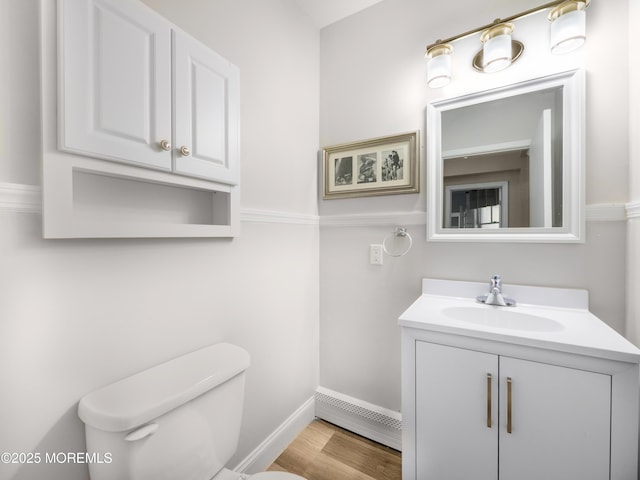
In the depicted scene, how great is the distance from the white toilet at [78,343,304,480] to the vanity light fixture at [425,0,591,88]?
1565 millimetres

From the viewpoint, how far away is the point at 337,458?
1486 mm

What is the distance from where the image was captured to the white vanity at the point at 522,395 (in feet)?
2.79

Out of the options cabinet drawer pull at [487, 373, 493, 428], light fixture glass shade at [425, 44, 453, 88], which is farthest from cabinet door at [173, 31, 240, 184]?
cabinet drawer pull at [487, 373, 493, 428]

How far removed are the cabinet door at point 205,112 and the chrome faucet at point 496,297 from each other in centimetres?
122

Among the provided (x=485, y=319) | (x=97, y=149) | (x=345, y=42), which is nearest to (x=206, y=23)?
(x=97, y=149)

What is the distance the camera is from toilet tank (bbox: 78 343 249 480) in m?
0.71

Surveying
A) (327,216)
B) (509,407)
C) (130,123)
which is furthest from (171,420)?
(327,216)

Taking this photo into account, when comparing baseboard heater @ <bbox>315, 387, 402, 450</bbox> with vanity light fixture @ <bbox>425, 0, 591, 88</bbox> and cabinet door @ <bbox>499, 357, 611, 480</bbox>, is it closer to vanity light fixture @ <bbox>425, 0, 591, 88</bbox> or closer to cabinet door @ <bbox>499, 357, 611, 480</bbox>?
cabinet door @ <bbox>499, 357, 611, 480</bbox>

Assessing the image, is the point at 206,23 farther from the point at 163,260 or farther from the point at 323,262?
the point at 323,262

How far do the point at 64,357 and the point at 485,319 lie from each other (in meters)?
1.49

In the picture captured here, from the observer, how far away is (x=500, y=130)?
1351mm

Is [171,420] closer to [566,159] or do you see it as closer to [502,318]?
[502,318]

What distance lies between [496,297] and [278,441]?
4.27 feet

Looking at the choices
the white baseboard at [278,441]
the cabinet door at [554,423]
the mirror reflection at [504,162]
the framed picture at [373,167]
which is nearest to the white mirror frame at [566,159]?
the mirror reflection at [504,162]
